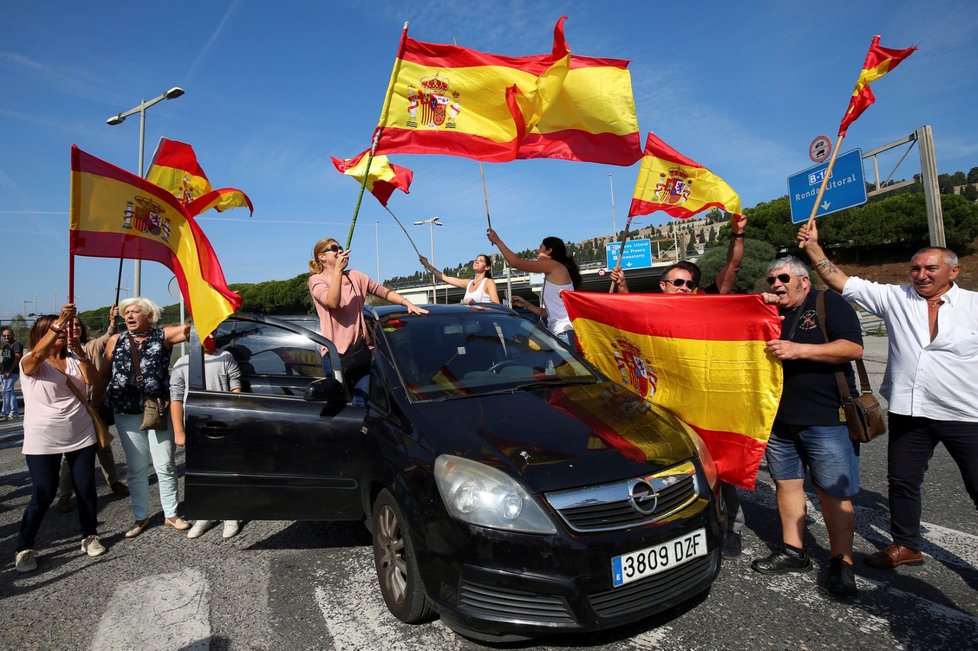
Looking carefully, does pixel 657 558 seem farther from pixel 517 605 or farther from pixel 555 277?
pixel 555 277

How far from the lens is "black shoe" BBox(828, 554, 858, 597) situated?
3150 millimetres

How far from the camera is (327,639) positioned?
9.74 feet

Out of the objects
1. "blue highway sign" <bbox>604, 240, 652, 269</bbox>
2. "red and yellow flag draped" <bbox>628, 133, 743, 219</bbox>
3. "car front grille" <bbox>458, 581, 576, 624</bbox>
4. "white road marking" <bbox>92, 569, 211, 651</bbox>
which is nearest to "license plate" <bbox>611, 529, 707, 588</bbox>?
"car front grille" <bbox>458, 581, 576, 624</bbox>

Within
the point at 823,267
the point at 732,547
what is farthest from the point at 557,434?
the point at 823,267

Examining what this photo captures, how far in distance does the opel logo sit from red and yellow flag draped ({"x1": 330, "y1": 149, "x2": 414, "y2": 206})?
5316mm

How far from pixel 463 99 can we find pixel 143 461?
13.8 ft

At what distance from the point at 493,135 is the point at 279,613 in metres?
4.33

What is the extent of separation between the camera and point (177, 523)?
4.79m

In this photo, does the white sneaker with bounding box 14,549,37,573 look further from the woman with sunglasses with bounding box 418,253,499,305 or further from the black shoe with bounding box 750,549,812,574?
the black shoe with bounding box 750,549,812,574

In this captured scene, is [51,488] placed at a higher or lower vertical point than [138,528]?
higher

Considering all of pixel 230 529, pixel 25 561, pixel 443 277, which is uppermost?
pixel 443 277

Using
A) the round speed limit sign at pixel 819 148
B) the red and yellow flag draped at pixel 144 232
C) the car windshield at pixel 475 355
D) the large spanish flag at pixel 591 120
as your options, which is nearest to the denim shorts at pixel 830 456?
the car windshield at pixel 475 355

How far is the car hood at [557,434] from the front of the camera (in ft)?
8.68

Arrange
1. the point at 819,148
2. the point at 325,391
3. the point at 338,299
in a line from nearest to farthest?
the point at 325,391
the point at 338,299
the point at 819,148
